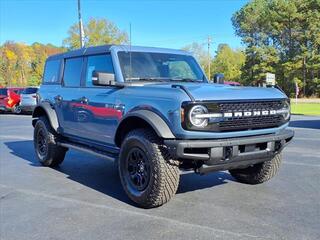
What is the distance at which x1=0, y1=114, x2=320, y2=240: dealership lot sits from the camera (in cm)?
439

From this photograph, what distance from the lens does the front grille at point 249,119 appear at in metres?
4.86

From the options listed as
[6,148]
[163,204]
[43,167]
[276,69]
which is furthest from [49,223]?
[276,69]

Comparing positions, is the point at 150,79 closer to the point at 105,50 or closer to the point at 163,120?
the point at 105,50

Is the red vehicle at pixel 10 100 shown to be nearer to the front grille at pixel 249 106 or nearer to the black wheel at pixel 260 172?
the black wheel at pixel 260 172

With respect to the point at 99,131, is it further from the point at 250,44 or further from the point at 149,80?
the point at 250,44

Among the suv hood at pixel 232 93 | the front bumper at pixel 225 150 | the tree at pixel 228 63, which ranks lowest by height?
the front bumper at pixel 225 150

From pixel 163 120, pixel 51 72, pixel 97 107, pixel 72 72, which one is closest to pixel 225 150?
pixel 163 120

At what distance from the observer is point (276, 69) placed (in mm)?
58219

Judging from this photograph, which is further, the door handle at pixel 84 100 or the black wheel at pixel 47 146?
the black wheel at pixel 47 146

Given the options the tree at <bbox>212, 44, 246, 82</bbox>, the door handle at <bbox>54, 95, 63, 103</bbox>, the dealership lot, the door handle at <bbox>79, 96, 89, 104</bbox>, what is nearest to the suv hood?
the dealership lot

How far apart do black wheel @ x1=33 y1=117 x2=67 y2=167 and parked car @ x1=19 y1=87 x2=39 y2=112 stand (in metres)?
17.3

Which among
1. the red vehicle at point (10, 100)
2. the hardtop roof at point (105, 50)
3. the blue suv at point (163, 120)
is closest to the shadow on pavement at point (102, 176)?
the blue suv at point (163, 120)

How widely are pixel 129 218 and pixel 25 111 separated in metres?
22.4

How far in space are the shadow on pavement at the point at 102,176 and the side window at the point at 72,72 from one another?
153cm
